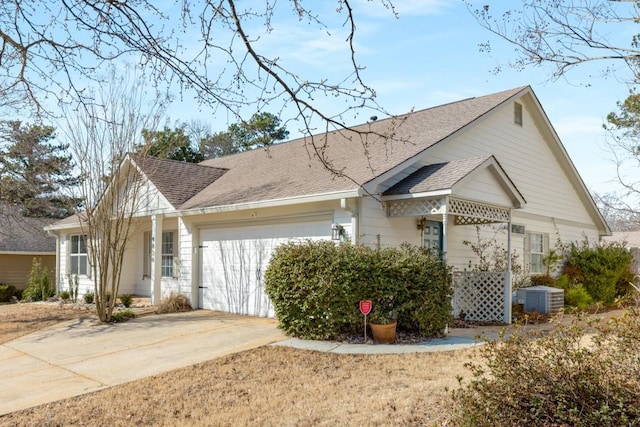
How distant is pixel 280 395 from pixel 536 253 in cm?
1204

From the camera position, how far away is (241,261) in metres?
12.8

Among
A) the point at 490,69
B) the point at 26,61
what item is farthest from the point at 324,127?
the point at 490,69

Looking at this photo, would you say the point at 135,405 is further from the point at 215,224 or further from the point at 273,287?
the point at 215,224

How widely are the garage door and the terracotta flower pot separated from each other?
8.60ft

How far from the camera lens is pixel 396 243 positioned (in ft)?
36.4

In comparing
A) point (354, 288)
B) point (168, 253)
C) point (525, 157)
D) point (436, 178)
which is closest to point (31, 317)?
point (168, 253)

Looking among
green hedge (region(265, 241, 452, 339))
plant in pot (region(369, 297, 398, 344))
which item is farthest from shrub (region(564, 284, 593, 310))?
plant in pot (region(369, 297, 398, 344))

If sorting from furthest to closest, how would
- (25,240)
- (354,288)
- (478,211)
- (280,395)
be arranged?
(25,240), (478,211), (354,288), (280,395)

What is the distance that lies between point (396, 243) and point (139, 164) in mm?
6668

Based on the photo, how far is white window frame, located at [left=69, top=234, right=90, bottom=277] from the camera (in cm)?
1848

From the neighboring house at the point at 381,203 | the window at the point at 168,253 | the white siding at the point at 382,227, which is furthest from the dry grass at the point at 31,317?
the white siding at the point at 382,227

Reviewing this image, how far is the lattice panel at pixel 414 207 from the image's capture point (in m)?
10.2

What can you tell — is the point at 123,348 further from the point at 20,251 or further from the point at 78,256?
the point at 20,251

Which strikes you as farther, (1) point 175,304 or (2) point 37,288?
(2) point 37,288
